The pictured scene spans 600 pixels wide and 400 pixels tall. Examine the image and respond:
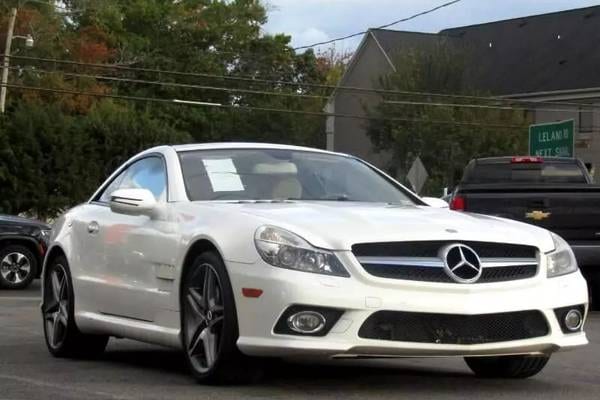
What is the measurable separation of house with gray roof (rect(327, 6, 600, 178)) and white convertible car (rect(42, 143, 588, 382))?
4460cm

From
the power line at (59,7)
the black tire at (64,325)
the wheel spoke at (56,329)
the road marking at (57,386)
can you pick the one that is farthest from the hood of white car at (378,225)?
the power line at (59,7)

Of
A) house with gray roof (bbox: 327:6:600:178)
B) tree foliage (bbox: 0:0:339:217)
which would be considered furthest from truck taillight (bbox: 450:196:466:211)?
house with gray roof (bbox: 327:6:600:178)

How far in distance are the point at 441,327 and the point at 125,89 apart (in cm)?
5662

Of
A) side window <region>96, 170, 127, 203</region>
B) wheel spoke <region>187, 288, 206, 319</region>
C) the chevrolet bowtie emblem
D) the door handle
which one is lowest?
the chevrolet bowtie emblem

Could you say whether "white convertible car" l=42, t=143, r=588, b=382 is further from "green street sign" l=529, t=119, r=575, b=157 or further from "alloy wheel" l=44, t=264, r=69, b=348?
"green street sign" l=529, t=119, r=575, b=157

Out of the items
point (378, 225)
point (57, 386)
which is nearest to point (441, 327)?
point (378, 225)

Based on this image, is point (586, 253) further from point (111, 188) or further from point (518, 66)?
point (518, 66)

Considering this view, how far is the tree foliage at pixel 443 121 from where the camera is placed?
49.9 m

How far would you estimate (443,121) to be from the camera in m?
49.3

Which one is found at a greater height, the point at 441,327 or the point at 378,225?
the point at 378,225

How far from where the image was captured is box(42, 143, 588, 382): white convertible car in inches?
248

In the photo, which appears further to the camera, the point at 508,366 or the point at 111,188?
the point at 111,188

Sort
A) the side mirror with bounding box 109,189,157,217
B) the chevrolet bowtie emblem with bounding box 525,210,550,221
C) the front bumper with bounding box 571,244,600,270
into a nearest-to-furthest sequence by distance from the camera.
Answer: the side mirror with bounding box 109,189,157,217 < the front bumper with bounding box 571,244,600,270 < the chevrolet bowtie emblem with bounding box 525,210,550,221

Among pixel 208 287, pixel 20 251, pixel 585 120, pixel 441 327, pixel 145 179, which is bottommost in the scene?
pixel 20 251
